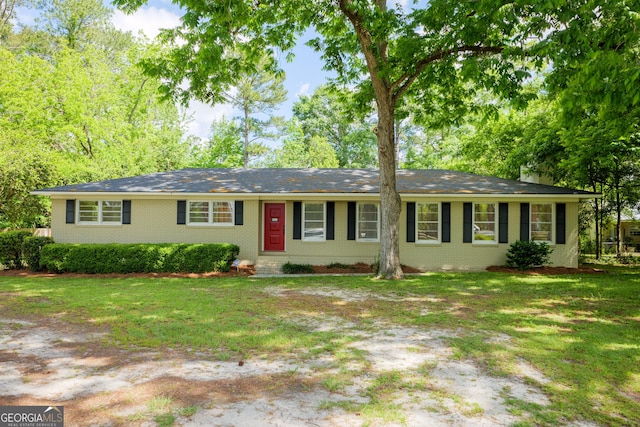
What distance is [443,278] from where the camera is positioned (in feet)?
39.0

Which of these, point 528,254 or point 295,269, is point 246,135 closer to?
point 295,269

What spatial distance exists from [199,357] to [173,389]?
3.24 feet

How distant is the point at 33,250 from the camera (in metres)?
13.0

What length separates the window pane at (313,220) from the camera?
571 inches

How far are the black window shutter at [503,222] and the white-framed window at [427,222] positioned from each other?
7.34ft

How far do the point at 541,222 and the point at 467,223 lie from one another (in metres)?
2.74

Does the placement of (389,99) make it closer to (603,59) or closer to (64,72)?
(603,59)

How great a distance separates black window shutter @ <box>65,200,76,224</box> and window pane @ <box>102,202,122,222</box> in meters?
0.99

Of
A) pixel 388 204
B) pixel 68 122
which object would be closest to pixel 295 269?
pixel 388 204

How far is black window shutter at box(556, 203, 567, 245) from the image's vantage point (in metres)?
13.9

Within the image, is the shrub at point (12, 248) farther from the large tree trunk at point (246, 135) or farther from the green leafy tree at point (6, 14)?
the large tree trunk at point (246, 135)

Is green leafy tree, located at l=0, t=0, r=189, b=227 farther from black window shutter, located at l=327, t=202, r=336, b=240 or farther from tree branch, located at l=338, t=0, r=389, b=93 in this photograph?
tree branch, located at l=338, t=0, r=389, b=93

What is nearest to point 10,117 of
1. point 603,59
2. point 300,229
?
point 300,229

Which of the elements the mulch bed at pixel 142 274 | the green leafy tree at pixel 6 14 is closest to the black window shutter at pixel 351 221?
the mulch bed at pixel 142 274
